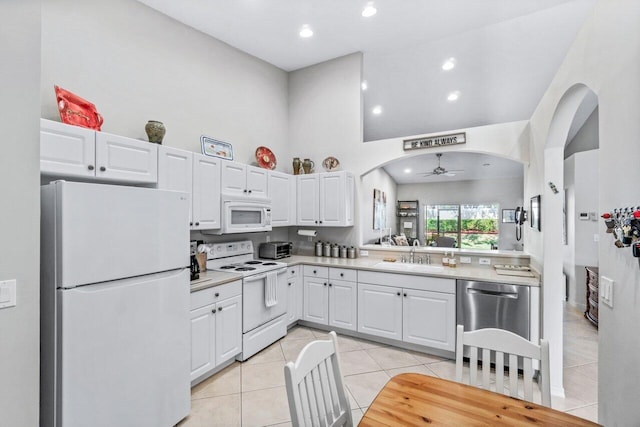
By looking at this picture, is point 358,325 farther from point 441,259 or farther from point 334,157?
point 334,157

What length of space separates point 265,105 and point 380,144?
5.65 ft

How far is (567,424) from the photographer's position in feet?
3.48

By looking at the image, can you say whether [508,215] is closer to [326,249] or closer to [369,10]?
[326,249]

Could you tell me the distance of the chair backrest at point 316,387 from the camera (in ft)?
3.48

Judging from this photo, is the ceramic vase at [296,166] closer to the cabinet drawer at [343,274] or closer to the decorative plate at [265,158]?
the decorative plate at [265,158]

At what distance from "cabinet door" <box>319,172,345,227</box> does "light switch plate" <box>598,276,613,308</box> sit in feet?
8.76

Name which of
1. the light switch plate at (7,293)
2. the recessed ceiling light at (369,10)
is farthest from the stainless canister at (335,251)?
the light switch plate at (7,293)

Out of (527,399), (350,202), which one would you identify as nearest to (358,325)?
(350,202)

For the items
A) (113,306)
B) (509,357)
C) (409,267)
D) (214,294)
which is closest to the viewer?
(509,357)

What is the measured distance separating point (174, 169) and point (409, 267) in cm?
267

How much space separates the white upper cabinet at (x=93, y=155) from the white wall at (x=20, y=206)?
2.39 ft

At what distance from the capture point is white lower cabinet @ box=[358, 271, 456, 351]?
2.94 metres

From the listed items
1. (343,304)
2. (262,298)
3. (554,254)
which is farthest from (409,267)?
(262,298)

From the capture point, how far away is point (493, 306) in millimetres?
2738
